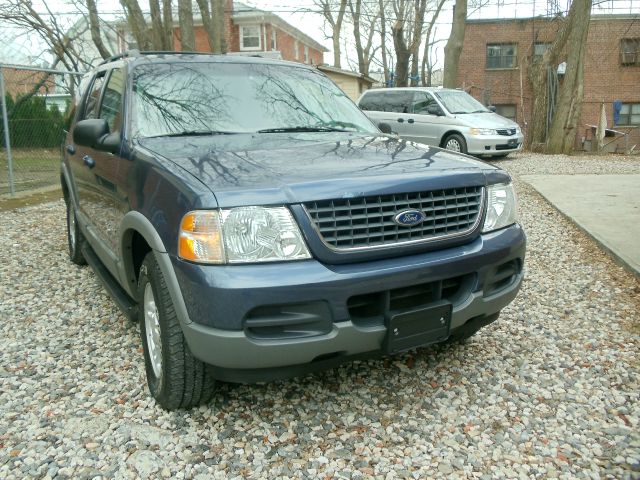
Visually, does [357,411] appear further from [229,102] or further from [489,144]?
[489,144]

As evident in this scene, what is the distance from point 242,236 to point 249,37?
30882mm

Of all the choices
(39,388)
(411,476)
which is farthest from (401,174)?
(39,388)

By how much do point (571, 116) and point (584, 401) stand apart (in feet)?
50.9

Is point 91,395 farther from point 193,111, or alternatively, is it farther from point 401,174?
point 401,174

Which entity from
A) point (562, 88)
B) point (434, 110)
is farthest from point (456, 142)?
point (562, 88)

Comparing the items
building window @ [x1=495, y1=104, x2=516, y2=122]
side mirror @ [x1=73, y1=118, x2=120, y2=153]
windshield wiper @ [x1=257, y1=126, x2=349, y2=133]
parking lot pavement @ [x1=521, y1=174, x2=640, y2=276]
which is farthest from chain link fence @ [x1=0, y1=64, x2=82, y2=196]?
building window @ [x1=495, y1=104, x2=516, y2=122]

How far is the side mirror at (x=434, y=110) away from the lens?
1406 centimetres

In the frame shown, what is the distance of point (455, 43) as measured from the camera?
19.0 m

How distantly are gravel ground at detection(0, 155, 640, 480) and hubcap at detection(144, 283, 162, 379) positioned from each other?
23 cm

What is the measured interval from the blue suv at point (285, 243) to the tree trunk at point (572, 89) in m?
15.0

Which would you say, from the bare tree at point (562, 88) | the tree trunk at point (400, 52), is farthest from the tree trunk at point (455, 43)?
the tree trunk at point (400, 52)

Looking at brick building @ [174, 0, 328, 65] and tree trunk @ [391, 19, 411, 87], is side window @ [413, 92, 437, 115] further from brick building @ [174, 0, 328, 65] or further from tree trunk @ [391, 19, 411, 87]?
brick building @ [174, 0, 328, 65]

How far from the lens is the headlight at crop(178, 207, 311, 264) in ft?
7.90

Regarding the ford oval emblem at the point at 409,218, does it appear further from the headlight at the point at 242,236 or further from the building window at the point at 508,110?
the building window at the point at 508,110
